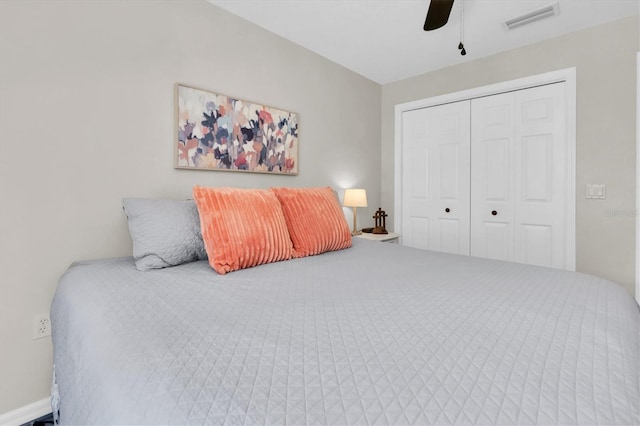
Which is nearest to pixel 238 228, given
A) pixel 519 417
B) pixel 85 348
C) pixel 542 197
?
pixel 85 348

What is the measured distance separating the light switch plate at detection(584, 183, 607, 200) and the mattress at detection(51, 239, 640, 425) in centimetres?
165

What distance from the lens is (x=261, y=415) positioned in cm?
50

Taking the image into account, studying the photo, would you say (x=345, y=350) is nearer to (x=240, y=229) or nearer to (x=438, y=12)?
(x=240, y=229)

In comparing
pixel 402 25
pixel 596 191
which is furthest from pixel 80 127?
pixel 596 191

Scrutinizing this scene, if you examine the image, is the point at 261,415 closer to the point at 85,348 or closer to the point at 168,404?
the point at 168,404

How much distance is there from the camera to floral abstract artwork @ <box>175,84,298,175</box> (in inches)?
78.5

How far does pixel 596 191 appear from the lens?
96.8 inches

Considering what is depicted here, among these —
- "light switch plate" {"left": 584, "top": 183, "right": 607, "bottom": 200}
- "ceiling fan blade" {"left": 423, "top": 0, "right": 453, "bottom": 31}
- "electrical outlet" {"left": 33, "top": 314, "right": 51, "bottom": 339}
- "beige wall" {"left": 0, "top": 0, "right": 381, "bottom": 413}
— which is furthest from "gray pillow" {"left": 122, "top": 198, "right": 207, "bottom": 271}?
"light switch plate" {"left": 584, "top": 183, "right": 607, "bottom": 200}

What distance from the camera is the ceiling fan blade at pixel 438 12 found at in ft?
5.55

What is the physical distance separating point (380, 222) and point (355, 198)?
1.94 feet

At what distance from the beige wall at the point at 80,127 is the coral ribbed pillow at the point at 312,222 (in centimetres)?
62

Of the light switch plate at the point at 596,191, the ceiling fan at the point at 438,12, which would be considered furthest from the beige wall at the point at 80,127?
the light switch plate at the point at 596,191

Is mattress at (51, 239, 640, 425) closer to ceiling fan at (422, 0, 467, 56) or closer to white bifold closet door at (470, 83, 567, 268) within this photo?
ceiling fan at (422, 0, 467, 56)

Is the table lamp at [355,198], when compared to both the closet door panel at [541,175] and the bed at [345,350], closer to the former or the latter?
the closet door panel at [541,175]
